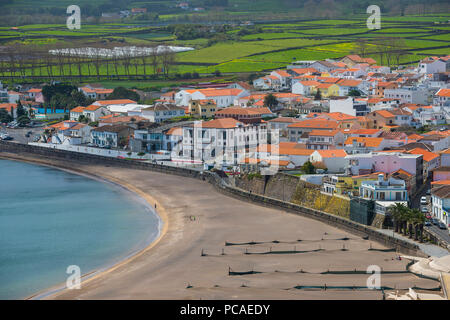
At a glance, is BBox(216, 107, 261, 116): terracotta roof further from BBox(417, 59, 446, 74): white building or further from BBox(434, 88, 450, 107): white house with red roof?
BBox(417, 59, 446, 74): white building

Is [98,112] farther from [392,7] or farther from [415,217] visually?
[392,7]

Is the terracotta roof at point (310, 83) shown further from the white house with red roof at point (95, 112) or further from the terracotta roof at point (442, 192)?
the terracotta roof at point (442, 192)

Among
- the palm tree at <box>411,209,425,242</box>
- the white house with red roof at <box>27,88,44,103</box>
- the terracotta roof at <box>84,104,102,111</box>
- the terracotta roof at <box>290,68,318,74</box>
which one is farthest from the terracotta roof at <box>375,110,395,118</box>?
the white house with red roof at <box>27,88,44,103</box>

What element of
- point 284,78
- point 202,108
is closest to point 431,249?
point 202,108

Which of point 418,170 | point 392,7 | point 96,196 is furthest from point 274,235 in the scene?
point 392,7

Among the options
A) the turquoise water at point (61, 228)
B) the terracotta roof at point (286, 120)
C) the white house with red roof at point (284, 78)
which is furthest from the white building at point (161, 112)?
the white house with red roof at point (284, 78)
